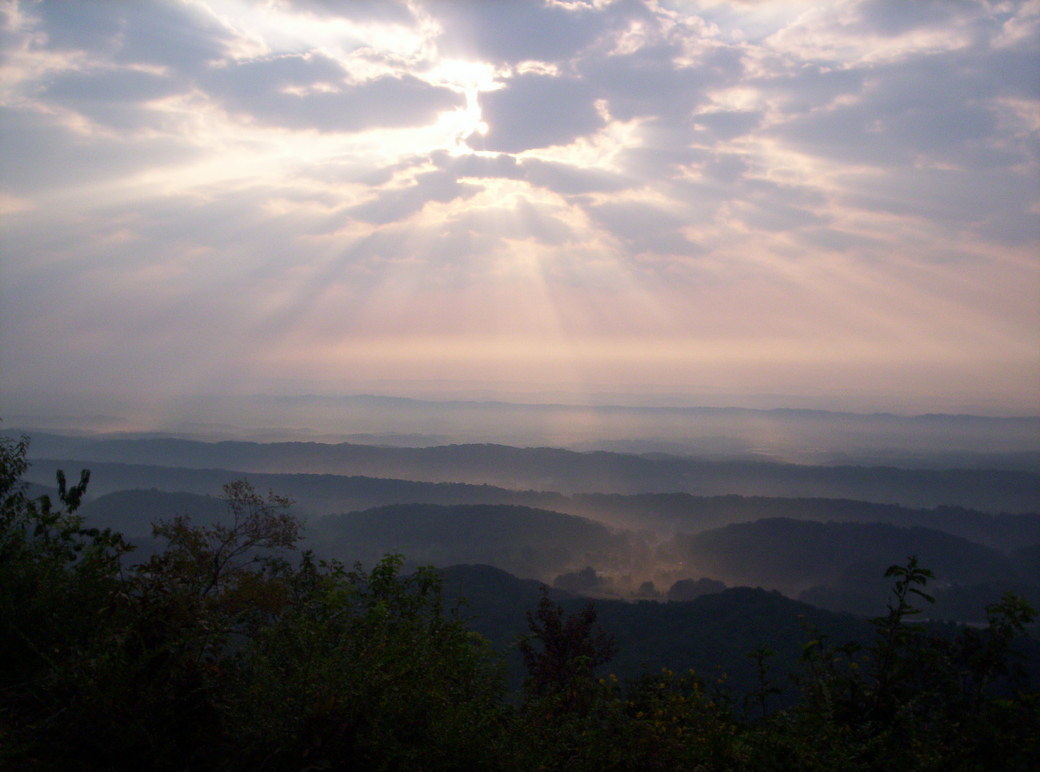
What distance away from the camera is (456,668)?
19.3ft

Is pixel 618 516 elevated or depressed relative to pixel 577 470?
depressed

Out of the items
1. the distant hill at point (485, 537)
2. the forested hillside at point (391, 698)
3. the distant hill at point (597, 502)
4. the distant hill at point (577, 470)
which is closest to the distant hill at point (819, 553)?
the distant hill at point (485, 537)

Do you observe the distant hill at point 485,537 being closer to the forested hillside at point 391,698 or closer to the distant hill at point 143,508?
the distant hill at point 143,508

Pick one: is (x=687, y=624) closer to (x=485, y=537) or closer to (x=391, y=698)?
(x=391, y=698)

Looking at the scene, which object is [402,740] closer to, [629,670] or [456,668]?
[456,668]

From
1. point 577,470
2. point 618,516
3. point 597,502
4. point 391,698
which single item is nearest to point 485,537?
point 618,516

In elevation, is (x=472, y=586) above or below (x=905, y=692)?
below

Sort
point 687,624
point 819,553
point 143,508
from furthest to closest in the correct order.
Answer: point 819,553
point 143,508
point 687,624

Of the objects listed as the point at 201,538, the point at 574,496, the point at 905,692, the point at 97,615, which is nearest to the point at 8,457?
the point at 201,538

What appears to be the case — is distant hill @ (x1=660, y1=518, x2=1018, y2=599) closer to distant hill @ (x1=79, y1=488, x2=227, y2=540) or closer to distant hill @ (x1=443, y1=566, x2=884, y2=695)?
distant hill @ (x1=443, y1=566, x2=884, y2=695)

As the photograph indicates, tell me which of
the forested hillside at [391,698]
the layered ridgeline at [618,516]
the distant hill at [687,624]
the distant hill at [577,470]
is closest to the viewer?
the forested hillside at [391,698]

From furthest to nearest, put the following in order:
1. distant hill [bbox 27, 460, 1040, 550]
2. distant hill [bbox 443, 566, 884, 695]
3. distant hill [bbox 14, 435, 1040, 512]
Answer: distant hill [bbox 14, 435, 1040, 512] → distant hill [bbox 27, 460, 1040, 550] → distant hill [bbox 443, 566, 884, 695]

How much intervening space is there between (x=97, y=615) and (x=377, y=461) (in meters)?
157

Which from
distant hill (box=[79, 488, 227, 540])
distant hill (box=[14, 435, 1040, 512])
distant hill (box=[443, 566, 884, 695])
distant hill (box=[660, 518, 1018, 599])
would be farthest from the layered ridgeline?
distant hill (box=[443, 566, 884, 695])
